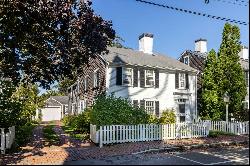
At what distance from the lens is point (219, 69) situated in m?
28.7

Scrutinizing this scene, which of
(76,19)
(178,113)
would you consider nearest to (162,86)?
(178,113)

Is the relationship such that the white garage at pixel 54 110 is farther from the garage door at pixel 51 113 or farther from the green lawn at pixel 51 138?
the green lawn at pixel 51 138

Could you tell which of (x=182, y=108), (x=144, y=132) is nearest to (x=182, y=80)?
(x=182, y=108)

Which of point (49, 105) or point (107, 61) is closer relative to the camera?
point (107, 61)

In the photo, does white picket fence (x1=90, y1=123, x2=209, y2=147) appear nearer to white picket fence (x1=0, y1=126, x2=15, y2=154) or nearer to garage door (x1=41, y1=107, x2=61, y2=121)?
white picket fence (x1=0, y1=126, x2=15, y2=154)

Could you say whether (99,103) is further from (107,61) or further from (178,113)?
(178,113)

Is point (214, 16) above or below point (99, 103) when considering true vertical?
above

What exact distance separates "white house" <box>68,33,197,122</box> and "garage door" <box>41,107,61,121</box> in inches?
1171

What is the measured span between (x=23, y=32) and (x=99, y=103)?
639cm

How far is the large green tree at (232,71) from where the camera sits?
2717cm

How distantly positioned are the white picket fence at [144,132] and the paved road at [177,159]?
10.2 ft

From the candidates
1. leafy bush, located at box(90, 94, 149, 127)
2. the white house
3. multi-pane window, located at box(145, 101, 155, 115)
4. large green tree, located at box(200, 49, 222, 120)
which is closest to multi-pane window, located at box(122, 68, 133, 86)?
the white house

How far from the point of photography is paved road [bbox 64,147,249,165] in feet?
40.4

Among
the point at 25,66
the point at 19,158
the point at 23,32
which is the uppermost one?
the point at 23,32
